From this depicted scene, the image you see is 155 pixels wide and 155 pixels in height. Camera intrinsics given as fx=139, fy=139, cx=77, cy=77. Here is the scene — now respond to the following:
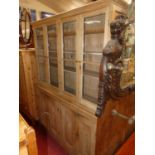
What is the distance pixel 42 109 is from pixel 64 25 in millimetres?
1484

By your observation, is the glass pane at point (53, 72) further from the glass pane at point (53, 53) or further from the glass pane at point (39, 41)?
the glass pane at point (39, 41)

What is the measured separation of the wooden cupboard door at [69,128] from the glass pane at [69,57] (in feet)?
0.92

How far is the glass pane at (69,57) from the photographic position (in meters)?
1.59

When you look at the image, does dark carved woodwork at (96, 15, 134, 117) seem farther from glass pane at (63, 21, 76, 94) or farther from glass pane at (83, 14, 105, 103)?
glass pane at (63, 21, 76, 94)

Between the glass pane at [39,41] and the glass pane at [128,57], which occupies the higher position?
the glass pane at [39,41]

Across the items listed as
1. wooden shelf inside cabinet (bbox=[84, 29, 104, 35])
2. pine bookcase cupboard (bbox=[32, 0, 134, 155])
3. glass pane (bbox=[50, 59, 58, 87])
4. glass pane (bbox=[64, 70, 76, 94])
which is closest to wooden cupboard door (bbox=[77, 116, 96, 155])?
pine bookcase cupboard (bbox=[32, 0, 134, 155])

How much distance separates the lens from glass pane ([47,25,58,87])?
1878 mm

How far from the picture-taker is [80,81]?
5.01 feet

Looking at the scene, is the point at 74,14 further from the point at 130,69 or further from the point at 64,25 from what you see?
the point at 130,69

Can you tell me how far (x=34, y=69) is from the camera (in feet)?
8.19

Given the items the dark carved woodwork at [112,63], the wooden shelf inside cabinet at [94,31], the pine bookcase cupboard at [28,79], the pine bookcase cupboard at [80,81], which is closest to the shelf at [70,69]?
the pine bookcase cupboard at [80,81]

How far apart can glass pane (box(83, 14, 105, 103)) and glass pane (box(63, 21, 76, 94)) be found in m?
0.19

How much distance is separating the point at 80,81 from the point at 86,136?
1.96 ft

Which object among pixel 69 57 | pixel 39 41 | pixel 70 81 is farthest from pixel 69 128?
pixel 39 41
